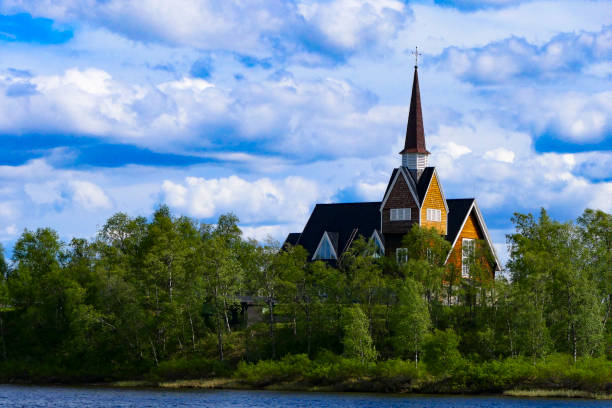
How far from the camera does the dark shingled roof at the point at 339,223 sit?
90688 millimetres

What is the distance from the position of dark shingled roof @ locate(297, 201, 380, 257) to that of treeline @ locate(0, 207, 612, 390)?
5.08 m

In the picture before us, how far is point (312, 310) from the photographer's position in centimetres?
7706

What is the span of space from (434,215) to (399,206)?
3395mm

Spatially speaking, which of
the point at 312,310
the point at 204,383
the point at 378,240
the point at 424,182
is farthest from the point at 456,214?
the point at 204,383

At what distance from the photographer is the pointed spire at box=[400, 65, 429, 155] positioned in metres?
86.7

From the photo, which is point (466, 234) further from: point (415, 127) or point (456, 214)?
point (415, 127)

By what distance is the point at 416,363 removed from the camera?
6950cm

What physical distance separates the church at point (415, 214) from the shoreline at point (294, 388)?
577 inches

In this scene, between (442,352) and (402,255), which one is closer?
(442,352)

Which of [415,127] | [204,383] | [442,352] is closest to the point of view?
[442,352]

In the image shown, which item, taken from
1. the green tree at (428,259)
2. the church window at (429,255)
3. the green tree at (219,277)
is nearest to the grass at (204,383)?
the green tree at (219,277)

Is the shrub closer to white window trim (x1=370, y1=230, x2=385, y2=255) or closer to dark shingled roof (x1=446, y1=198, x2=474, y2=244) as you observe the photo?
white window trim (x1=370, y1=230, x2=385, y2=255)

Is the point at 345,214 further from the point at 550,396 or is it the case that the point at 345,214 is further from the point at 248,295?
the point at 550,396

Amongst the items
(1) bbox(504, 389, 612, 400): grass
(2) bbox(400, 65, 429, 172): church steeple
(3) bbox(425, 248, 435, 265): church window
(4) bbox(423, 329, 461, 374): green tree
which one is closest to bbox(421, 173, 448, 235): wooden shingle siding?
(2) bbox(400, 65, 429, 172): church steeple
